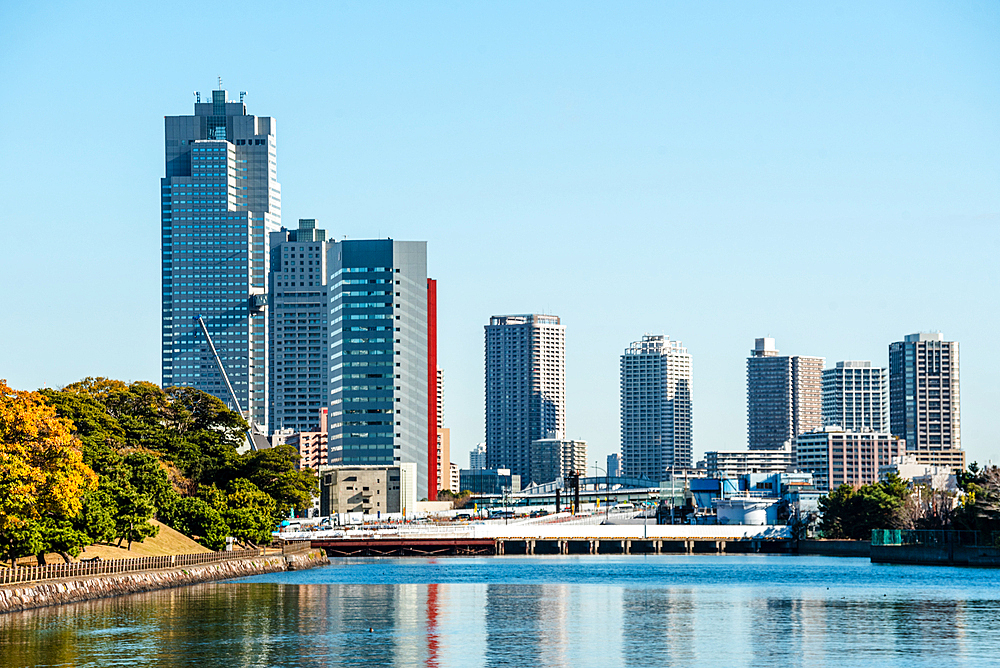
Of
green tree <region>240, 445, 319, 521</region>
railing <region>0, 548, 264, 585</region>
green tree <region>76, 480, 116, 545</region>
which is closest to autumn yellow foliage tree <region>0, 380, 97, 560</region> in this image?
railing <region>0, 548, 264, 585</region>

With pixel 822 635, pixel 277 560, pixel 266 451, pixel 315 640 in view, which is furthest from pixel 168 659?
pixel 266 451

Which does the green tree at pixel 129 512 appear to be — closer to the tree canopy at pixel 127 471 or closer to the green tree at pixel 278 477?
the tree canopy at pixel 127 471

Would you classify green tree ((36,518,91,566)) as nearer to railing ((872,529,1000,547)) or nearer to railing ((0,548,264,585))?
railing ((0,548,264,585))

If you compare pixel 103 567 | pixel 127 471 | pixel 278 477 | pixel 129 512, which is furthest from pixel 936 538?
pixel 103 567

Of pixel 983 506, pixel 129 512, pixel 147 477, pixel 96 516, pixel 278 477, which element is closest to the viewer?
pixel 96 516

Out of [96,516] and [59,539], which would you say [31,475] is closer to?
[59,539]

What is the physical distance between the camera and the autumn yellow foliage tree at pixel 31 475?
8144 centimetres

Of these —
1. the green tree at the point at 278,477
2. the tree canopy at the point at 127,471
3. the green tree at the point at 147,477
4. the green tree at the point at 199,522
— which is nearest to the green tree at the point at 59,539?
the tree canopy at the point at 127,471

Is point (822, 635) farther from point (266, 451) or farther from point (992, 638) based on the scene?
point (266, 451)

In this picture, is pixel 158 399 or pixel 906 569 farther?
pixel 158 399

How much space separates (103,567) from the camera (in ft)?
320

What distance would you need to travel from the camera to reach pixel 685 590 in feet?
371

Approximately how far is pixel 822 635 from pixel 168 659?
31726mm

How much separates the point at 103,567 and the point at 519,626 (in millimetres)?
37739
